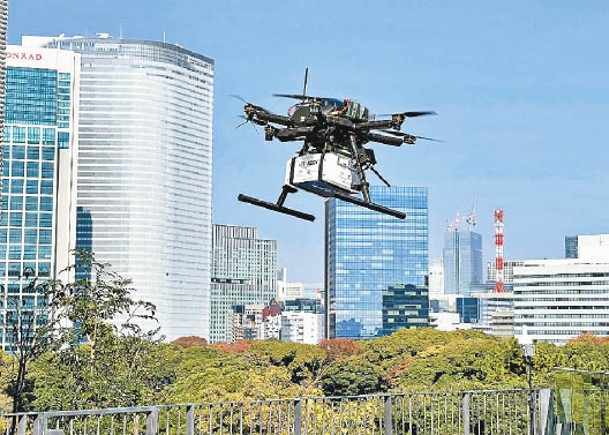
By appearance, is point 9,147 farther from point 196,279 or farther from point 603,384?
point 603,384

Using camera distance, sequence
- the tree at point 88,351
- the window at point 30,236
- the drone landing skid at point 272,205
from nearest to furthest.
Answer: the drone landing skid at point 272,205
the tree at point 88,351
the window at point 30,236

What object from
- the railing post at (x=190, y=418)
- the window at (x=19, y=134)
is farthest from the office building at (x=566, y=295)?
the railing post at (x=190, y=418)

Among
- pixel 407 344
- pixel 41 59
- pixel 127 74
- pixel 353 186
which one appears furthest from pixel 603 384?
pixel 127 74

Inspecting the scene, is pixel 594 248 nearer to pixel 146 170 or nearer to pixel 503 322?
pixel 503 322

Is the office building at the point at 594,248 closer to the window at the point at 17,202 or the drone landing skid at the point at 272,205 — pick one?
the window at the point at 17,202

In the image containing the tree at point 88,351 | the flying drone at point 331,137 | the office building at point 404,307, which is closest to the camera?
the flying drone at point 331,137

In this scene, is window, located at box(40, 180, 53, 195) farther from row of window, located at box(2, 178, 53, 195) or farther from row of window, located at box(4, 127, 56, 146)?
row of window, located at box(4, 127, 56, 146)
